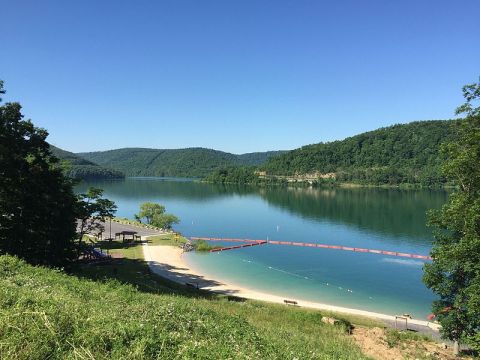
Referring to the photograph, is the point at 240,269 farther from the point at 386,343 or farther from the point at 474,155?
the point at 474,155

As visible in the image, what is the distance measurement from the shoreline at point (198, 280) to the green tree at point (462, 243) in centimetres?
993

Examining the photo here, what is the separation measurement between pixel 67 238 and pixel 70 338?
75.4 ft

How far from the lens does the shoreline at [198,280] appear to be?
106 ft

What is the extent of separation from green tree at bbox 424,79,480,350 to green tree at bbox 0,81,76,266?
23868mm

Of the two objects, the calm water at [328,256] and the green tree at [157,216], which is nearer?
the calm water at [328,256]

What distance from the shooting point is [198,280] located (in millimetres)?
40594

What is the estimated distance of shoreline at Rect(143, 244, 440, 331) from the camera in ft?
106

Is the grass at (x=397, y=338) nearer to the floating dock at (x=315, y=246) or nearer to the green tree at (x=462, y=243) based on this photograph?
the green tree at (x=462, y=243)

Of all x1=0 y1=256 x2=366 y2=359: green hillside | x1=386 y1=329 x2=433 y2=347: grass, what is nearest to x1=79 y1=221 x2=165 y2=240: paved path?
x1=386 y1=329 x2=433 y2=347: grass

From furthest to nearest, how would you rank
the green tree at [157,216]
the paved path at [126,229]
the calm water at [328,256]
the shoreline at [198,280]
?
the green tree at [157,216] < the paved path at [126,229] < the calm water at [328,256] < the shoreline at [198,280]

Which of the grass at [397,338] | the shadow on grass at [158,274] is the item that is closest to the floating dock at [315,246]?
the shadow on grass at [158,274]

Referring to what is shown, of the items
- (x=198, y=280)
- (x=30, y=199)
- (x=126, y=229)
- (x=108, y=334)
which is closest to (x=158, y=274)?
(x=198, y=280)

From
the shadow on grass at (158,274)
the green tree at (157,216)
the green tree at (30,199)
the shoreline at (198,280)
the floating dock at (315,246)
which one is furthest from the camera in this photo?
the green tree at (157,216)

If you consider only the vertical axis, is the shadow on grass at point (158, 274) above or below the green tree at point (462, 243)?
below
